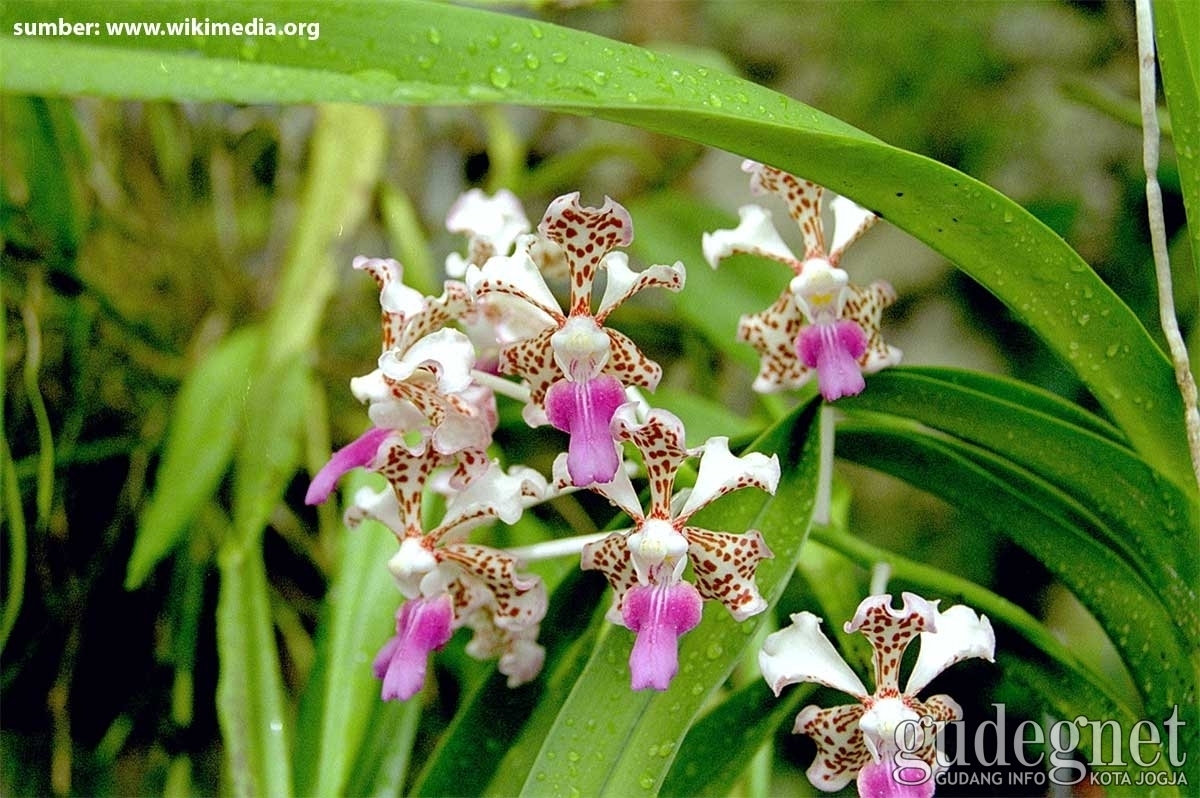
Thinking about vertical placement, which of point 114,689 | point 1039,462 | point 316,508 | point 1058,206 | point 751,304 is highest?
point 1058,206

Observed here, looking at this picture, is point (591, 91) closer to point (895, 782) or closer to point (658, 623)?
point (658, 623)

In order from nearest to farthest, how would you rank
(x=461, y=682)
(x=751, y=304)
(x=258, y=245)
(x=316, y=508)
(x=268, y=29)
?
(x=268, y=29) < (x=461, y=682) < (x=751, y=304) < (x=316, y=508) < (x=258, y=245)

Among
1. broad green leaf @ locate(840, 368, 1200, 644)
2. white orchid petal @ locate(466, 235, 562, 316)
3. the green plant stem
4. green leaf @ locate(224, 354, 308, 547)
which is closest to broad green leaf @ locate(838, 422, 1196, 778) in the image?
broad green leaf @ locate(840, 368, 1200, 644)

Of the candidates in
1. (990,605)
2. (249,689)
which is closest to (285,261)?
(249,689)

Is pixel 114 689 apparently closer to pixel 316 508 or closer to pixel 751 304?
pixel 316 508

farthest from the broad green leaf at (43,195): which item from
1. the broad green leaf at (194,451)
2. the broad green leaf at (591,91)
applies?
the broad green leaf at (591,91)

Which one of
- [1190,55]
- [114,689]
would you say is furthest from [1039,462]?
[114,689]

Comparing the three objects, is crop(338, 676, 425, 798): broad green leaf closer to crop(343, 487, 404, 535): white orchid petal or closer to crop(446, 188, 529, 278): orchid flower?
crop(343, 487, 404, 535): white orchid petal
